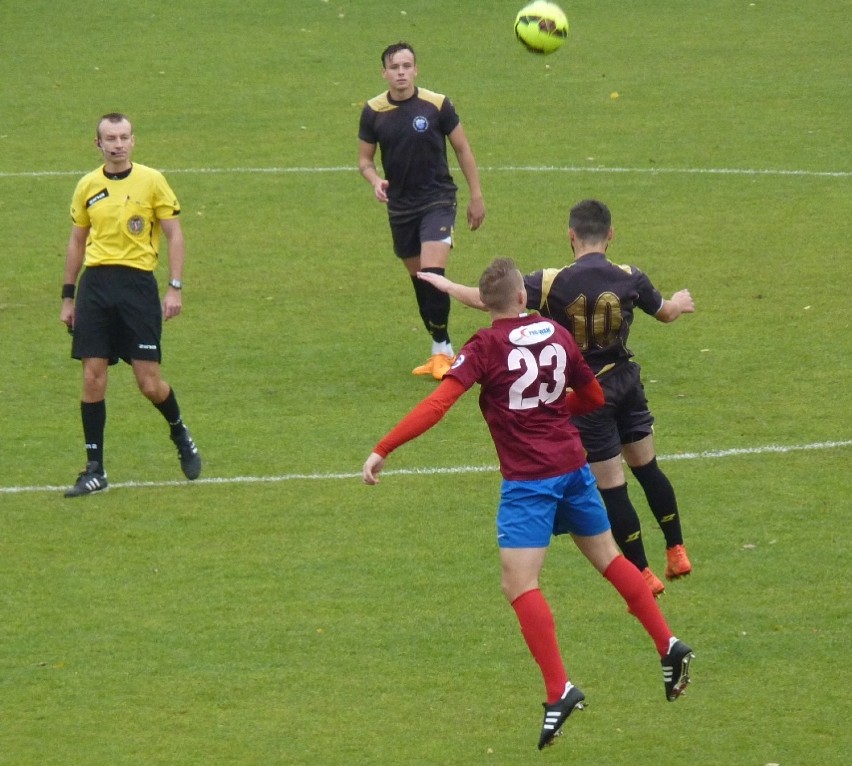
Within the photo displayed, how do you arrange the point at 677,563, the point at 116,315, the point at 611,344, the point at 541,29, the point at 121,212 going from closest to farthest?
the point at 611,344, the point at 677,563, the point at 121,212, the point at 116,315, the point at 541,29

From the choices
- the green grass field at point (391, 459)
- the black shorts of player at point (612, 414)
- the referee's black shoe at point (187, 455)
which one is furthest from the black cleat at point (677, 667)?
the referee's black shoe at point (187, 455)

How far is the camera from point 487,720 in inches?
320

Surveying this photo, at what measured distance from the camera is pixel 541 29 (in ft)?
60.1

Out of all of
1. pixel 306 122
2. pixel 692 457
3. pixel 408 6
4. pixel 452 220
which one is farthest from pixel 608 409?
pixel 408 6

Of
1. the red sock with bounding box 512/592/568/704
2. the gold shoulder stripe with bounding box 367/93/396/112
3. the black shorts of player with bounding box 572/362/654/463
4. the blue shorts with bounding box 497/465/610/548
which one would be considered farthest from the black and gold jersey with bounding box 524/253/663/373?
the gold shoulder stripe with bounding box 367/93/396/112

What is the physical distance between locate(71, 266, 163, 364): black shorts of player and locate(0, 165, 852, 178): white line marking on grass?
35.3 feet

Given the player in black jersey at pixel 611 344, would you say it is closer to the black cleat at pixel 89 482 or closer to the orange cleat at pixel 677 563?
the orange cleat at pixel 677 563

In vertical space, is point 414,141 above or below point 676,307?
above

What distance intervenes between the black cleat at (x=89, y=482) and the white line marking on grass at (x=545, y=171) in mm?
10900

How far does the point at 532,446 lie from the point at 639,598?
3.02 ft

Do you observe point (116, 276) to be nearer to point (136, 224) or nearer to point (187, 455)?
point (136, 224)

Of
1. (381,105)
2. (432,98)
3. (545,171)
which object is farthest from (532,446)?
(545,171)

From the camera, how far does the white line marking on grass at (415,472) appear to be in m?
11.6

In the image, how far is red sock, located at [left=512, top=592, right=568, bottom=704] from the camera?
25.0ft
